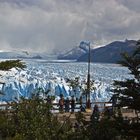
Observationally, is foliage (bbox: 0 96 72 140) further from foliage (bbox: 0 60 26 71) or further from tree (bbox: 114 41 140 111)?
foliage (bbox: 0 60 26 71)

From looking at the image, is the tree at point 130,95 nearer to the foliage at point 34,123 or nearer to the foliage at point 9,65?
the foliage at point 34,123

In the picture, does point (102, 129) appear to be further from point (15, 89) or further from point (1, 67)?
point (15, 89)

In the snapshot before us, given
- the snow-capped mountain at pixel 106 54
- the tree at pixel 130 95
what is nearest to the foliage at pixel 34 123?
the tree at pixel 130 95

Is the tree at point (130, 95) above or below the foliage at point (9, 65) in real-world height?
below

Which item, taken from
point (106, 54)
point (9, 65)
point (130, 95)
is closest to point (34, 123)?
point (130, 95)

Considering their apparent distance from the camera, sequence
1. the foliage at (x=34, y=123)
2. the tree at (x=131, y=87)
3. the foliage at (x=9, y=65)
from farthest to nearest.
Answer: the tree at (x=131, y=87) < the foliage at (x=34, y=123) < the foliage at (x=9, y=65)

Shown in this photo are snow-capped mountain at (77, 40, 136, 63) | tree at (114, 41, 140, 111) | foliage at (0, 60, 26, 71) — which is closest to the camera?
foliage at (0, 60, 26, 71)

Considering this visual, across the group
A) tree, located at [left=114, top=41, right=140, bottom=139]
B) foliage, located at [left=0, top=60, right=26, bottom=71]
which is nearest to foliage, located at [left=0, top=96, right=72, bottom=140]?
tree, located at [left=114, top=41, right=140, bottom=139]

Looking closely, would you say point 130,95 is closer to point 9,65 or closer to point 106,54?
point 9,65

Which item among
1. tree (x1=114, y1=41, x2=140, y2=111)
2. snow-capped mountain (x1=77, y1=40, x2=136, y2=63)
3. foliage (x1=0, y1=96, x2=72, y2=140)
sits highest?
snow-capped mountain (x1=77, y1=40, x2=136, y2=63)

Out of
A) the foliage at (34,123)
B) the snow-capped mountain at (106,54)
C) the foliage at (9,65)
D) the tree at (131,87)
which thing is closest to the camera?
the foliage at (9,65)

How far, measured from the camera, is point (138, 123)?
11312mm

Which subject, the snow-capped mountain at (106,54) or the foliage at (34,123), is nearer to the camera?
the foliage at (34,123)

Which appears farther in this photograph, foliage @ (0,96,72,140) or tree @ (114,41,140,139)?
tree @ (114,41,140,139)
